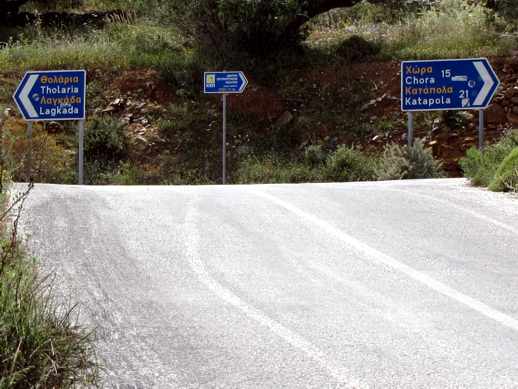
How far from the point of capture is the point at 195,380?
213 inches

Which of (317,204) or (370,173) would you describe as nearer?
(317,204)

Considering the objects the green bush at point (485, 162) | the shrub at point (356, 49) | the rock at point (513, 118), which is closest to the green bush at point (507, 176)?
the green bush at point (485, 162)

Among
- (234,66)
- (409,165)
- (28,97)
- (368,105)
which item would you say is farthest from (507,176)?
(234,66)

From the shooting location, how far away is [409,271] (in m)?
8.27

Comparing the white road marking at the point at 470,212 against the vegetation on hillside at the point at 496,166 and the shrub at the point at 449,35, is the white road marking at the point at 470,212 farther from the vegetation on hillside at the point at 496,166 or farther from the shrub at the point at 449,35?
the shrub at the point at 449,35

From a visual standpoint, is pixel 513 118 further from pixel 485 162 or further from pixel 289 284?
pixel 289 284

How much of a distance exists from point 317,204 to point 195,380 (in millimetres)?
6269

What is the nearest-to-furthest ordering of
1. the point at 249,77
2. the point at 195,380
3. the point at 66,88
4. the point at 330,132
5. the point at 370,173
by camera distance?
the point at 195,380 < the point at 66,88 < the point at 370,173 < the point at 330,132 < the point at 249,77

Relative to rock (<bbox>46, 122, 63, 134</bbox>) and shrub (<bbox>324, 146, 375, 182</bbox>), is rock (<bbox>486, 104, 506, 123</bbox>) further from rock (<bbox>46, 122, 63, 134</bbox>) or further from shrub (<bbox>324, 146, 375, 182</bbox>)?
rock (<bbox>46, 122, 63, 134</bbox>)

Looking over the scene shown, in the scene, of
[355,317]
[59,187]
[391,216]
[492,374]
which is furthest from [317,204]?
[492,374]

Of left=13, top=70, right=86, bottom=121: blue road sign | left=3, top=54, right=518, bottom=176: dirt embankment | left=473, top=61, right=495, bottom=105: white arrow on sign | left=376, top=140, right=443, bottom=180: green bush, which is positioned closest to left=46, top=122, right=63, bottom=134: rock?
left=3, top=54, right=518, bottom=176: dirt embankment

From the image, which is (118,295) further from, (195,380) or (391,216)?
(391,216)

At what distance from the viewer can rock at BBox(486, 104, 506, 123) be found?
23.1 metres

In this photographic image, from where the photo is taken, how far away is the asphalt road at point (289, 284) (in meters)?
5.66
